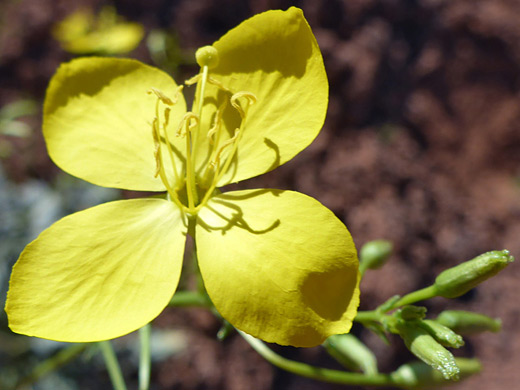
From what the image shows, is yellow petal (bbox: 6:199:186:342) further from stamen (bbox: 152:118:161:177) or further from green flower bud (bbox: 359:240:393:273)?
green flower bud (bbox: 359:240:393:273)

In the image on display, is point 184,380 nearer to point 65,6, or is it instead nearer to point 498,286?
point 498,286

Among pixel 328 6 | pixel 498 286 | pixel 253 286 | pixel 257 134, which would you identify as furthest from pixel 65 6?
pixel 498 286

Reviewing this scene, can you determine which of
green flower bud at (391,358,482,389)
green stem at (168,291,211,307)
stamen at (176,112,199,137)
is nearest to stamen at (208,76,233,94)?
stamen at (176,112,199,137)

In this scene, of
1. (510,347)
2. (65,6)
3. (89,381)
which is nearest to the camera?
(89,381)

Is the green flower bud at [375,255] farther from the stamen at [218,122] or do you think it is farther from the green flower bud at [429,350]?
the stamen at [218,122]

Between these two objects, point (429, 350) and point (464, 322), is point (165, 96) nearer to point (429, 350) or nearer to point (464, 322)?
point (429, 350)

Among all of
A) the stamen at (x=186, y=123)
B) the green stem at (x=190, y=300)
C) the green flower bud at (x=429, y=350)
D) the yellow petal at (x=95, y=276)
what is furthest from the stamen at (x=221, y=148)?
the green flower bud at (x=429, y=350)
